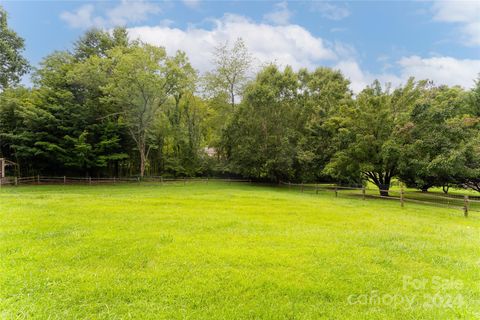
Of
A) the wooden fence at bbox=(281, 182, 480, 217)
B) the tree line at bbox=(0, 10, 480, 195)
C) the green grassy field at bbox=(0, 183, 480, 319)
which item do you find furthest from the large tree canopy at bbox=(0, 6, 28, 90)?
the wooden fence at bbox=(281, 182, 480, 217)

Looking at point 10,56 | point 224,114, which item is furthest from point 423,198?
point 10,56

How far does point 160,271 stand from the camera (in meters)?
3.87

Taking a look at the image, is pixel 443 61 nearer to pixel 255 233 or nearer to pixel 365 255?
pixel 365 255

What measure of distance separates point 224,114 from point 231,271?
84.2 ft

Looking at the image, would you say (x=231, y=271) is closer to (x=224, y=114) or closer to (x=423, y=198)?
(x=423, y=198)

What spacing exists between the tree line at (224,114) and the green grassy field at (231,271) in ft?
38.1

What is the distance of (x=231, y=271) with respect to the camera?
391 cm

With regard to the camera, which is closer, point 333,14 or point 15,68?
point 333,14

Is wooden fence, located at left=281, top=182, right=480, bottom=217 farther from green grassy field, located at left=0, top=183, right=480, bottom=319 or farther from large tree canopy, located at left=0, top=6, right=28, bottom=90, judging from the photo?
large tree canopy, located at left=0, top=6, right=28, bottom=90

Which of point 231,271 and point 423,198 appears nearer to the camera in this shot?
point 231,271

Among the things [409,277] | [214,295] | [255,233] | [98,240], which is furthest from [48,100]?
[409,277]

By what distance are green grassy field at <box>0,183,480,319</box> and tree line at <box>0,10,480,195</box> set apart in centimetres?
1162

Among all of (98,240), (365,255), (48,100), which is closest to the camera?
(365,255)

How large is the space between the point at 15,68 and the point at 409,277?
26199 mm
